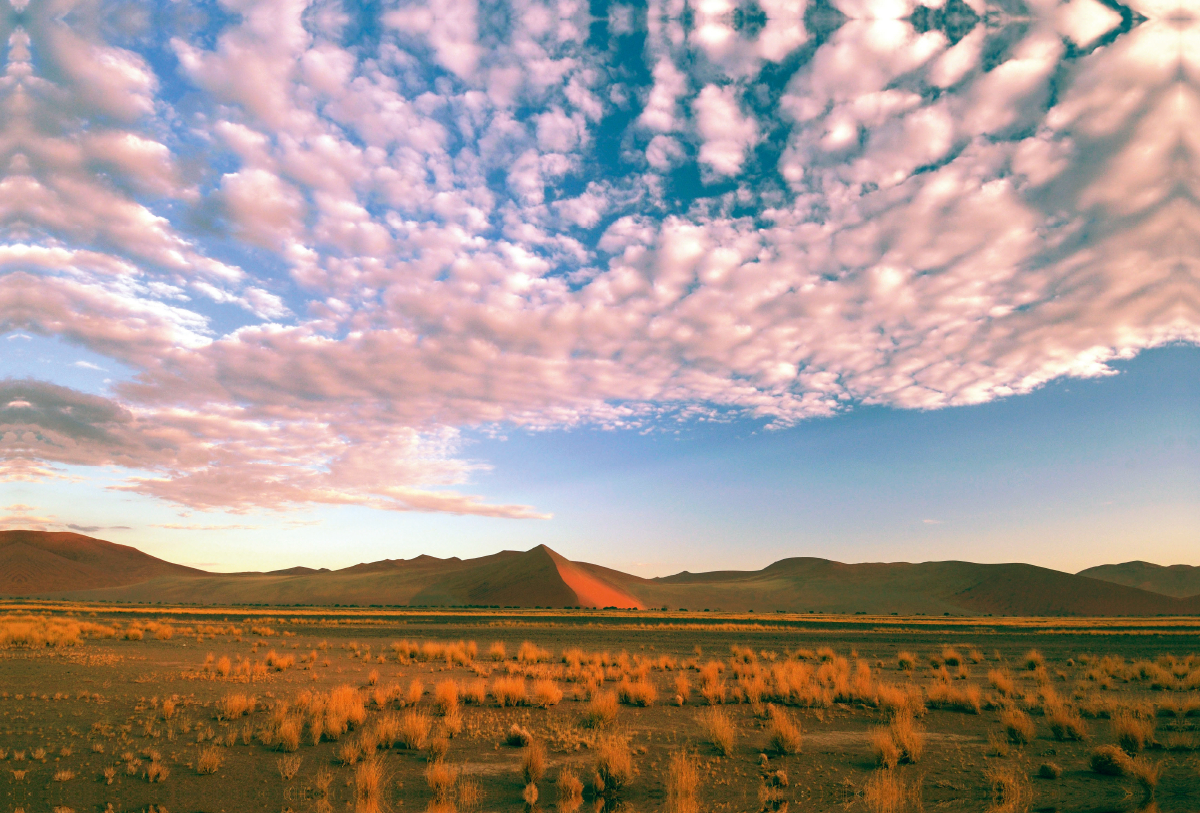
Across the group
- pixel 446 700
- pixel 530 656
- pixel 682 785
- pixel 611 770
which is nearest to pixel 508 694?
pixel 446 700

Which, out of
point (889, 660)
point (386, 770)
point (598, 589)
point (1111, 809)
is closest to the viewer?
point (1111, 809)

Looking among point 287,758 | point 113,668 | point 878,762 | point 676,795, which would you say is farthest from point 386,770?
Answer: point 113,668

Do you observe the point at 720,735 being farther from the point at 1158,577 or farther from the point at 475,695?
the point at 1158,577

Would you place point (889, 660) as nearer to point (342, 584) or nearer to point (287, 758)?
point (287, 758)

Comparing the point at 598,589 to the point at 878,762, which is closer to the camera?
the point at 878,762

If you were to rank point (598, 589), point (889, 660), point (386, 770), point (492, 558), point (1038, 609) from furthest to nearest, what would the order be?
point (492, 558)
point (598, 589)
point (1038, 609)
point (889, 660)
point (386, 770)

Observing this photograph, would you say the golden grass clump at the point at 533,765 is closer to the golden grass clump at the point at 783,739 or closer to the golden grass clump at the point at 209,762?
the golden grass clump at the point at 783,739

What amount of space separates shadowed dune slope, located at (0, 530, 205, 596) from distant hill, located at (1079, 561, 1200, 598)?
26507 cm

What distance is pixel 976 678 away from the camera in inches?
827

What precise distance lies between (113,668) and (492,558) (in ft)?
474

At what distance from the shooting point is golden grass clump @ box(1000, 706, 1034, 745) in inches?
473

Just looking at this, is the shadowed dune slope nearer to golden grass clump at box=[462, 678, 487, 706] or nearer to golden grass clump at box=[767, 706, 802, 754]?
golden grass clump at box=[462, 678, 487, 706]

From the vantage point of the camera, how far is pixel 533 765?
9.62 metres

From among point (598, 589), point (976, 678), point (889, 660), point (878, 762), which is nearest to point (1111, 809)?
point (878, 762)
